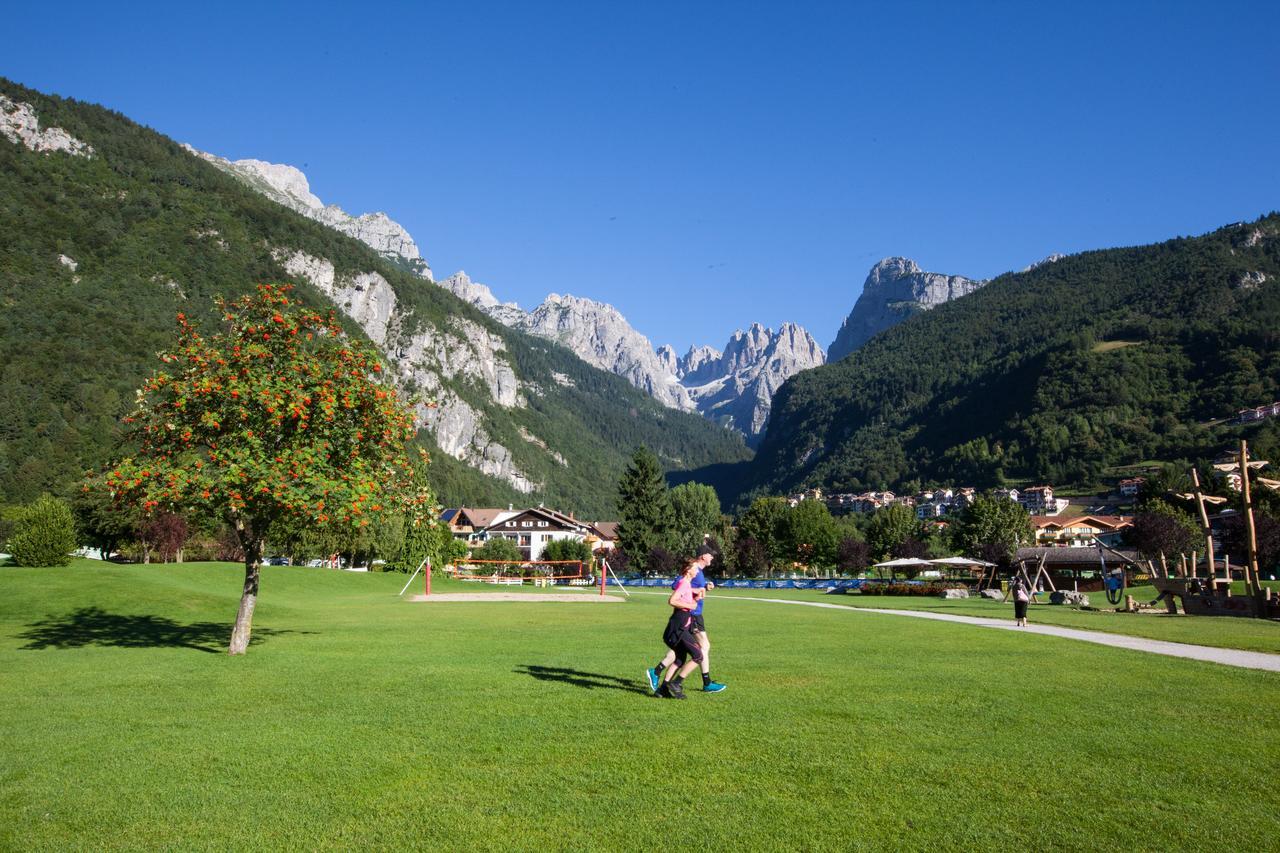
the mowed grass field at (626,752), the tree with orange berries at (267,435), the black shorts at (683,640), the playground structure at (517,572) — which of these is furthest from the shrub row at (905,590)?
the black shorts at (683,640)

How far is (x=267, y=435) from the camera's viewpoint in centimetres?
1688

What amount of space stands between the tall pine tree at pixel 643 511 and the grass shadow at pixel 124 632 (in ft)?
241

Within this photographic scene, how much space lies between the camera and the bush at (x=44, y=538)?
3262 cm

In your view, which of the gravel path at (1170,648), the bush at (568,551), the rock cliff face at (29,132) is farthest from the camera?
the rock cliff face at (29,132)

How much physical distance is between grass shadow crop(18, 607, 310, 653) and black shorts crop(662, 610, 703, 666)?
11331 mm

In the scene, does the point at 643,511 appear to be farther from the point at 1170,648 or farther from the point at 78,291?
the point at 78,291

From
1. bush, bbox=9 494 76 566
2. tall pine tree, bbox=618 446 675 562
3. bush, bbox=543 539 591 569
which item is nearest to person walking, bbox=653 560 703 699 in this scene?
bush, bbox=9 494 76 566

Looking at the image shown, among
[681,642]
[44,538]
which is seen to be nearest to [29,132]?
[44,538]

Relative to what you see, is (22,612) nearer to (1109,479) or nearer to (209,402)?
(209,402)

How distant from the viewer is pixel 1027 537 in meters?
97.2

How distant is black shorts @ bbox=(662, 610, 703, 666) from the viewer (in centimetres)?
1146

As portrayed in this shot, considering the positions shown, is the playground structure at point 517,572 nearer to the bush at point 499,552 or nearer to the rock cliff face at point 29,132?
the bush at point 499,552

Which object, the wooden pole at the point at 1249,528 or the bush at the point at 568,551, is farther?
the bush at the point at 568,551

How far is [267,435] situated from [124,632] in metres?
8.14
